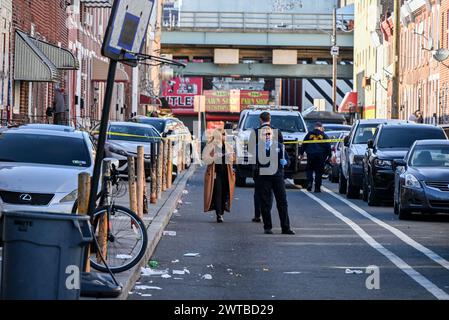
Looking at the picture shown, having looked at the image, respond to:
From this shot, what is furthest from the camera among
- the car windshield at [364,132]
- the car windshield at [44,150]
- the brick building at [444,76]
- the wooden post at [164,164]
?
the brick building at [444,76]

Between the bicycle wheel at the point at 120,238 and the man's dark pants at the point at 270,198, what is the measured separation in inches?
244

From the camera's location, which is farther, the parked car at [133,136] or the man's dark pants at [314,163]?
the parked car at [133,136]

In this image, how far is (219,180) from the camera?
79.7 feet

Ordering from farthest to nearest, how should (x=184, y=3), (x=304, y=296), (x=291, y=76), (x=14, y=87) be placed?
(x=184, y=3)
(x=291, y=76)
(x=14, y=87)
(x=304, y=296)

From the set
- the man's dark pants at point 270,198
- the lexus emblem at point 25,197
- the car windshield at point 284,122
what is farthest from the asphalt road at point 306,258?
the car windshield at point 284,122

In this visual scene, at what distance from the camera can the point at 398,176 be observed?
26500 mm

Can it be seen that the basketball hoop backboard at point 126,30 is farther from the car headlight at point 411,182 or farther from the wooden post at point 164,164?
the wooden post at point 164,164

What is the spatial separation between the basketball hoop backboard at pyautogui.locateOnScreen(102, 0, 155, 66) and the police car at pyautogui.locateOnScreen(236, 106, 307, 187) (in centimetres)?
2206

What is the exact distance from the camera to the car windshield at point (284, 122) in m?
37.2

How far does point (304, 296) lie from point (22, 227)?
3.74m

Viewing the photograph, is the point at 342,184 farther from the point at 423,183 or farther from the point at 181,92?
the point at 181,92

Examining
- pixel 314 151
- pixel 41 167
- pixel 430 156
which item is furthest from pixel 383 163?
pixel 41 167

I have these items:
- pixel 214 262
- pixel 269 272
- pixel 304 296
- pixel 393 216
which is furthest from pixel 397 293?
pixel 393 216
